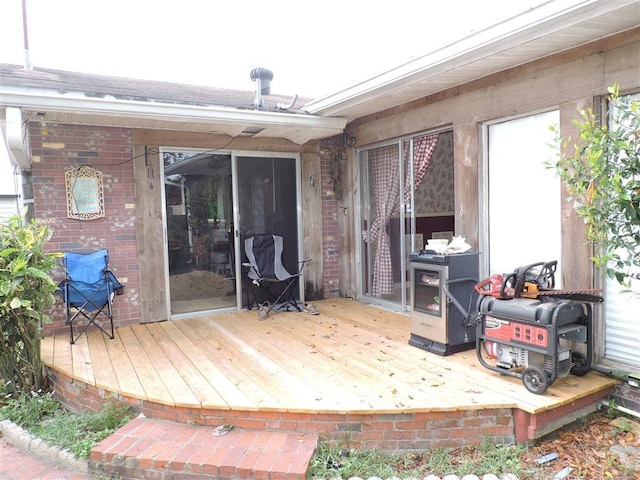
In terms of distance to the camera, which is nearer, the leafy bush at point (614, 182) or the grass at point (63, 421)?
the leafy bush at point (614, 182)

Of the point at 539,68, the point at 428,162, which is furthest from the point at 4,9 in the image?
the point at 539,68

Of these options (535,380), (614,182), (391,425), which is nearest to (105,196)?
(391,425)

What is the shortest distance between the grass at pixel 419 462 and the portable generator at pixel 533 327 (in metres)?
0.48

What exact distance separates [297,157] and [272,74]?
1.05 meters

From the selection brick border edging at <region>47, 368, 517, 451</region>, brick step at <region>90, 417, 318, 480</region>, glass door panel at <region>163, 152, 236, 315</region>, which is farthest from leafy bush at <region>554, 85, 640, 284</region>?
glass door panel at <region>163, 152, 236, 315</region>

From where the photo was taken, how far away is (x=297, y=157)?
5.61 metres

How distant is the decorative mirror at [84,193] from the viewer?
4.46 metres

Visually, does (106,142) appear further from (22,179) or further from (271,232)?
(271,232)

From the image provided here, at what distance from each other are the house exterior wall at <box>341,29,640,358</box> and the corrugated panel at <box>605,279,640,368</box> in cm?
7

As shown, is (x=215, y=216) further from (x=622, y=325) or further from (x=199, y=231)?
(x=622, y=325)

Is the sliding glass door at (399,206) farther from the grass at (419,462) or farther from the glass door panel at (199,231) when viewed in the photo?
the grass at (419,462)

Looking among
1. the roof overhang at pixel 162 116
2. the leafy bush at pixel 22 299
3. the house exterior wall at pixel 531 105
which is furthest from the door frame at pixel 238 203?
the leafy bush at pixel 22 299

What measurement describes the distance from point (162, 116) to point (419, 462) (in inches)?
140

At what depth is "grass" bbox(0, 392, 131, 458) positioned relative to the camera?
8.71ft
